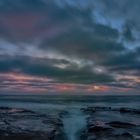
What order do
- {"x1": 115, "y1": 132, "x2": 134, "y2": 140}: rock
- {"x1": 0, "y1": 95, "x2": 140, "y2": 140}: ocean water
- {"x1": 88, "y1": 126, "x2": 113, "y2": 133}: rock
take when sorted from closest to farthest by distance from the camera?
{"x1": 115, "y1": 132, "x2": 134, "y2": 140}: rock → {"x1": 88, "y1": 126, "x2": 113, "y2": 133}: rock → {"x1": 0, "y1": 95, "x2": 140, "y2": 140}: ocean water

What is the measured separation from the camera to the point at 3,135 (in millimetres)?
23250

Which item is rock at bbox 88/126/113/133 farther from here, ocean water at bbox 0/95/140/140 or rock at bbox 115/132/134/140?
rock at bbox 115/132/134/140

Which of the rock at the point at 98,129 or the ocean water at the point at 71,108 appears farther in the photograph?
the ocean water at the point at 71,108

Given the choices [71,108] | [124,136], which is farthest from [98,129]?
[71,108]

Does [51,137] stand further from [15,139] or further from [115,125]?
[115,125]

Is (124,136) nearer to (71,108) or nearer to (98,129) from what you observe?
(98,129)

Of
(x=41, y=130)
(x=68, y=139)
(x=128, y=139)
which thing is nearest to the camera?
(x=128, y=139)

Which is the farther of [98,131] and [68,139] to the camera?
[98,131]

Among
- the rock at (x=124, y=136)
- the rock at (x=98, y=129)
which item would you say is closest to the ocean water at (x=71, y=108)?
the rock at (x=98, y=129)

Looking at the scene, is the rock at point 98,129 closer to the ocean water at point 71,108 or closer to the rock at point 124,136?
the ocean water at point 71,108

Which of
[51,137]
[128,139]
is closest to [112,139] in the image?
[128,139]

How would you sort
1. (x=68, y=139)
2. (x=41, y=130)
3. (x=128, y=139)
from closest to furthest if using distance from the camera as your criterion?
(x=128, y=139)
(x=68, y=139)
(x=41, y=130)

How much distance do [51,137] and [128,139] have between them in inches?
272

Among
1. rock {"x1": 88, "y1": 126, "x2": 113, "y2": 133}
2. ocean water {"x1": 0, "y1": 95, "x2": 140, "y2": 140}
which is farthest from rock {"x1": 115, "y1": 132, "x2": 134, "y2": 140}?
ocean water {"x1": 0, "y1": 95, "x2": 140, "y2": 140}
